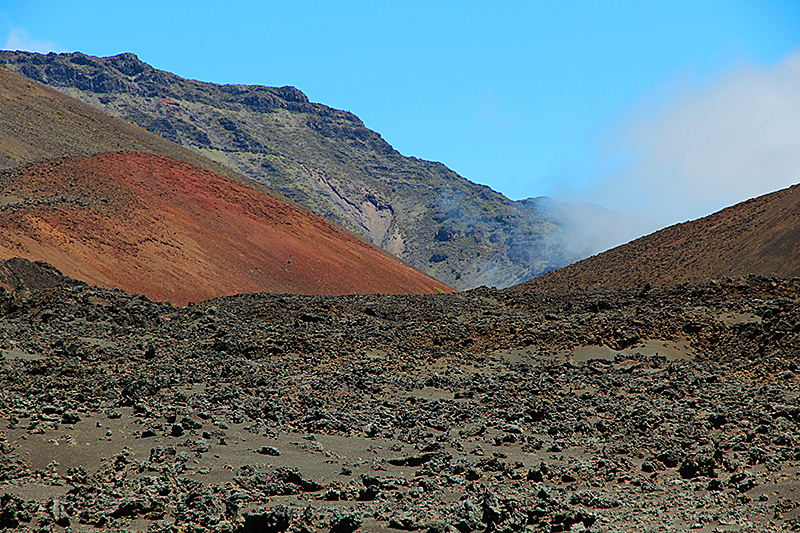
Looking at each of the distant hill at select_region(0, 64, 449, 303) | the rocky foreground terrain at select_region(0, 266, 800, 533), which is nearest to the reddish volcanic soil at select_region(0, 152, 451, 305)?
the distant hill at select_region(0, 64, 449, 303)

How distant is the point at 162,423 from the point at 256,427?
5.31 feet

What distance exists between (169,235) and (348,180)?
12669 centimetres

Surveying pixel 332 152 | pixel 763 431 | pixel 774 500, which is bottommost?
pixel 774 500

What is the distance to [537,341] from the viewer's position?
72.1ft

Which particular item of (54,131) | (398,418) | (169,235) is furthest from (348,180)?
(398,418)

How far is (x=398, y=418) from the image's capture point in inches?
534

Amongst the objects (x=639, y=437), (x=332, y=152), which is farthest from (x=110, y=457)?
(x=332, y=152)

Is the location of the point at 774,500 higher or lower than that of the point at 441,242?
lower

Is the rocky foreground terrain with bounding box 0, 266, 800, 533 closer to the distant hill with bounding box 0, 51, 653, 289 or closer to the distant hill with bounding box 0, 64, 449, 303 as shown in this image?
the distant hill with bounding box 0, 64, 449, 303

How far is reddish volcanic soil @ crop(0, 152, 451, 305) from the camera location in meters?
34.8

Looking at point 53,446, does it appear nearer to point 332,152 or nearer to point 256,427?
point 256,427

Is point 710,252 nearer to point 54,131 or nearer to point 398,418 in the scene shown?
point 398,418

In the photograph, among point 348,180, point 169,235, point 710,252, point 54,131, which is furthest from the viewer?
point 348,180

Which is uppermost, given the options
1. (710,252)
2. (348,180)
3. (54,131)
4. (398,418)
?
(348,180)
